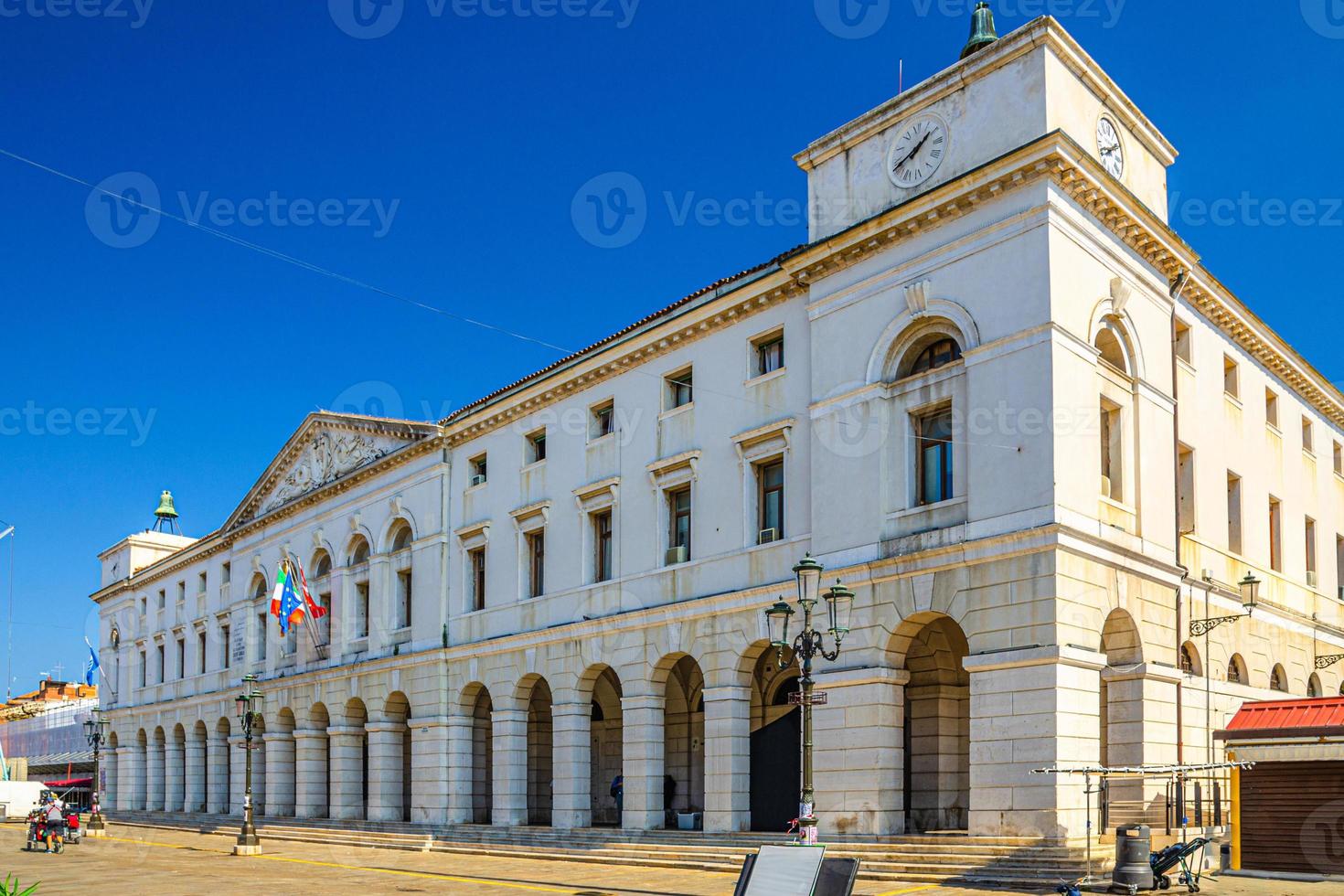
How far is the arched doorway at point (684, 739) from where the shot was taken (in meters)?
35.1

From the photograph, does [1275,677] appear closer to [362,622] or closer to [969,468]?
[969,468]

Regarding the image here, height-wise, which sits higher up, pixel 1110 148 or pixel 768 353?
pixel 1110 148

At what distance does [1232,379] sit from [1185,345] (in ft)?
10.6

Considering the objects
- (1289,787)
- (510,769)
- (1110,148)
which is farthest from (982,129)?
(510,769)

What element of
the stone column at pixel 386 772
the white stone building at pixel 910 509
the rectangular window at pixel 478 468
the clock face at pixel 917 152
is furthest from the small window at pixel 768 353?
the stone column at pixel 386 772

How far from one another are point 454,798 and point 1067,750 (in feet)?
70.7

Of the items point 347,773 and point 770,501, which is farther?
point 347,773

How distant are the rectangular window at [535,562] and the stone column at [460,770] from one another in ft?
17.2

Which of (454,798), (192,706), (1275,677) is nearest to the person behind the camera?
(1275,677)

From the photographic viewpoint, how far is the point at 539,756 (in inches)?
1572

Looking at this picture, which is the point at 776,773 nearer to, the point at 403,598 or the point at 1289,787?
the point at 1289,787

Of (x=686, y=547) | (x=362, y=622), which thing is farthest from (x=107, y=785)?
(x=686, y=547)

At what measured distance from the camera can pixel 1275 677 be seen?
31031mm

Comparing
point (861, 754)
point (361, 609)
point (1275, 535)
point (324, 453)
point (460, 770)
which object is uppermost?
point (324, 453)
